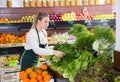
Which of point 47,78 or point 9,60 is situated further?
point 9,60

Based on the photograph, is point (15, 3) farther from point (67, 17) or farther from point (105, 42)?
point (105, 42)

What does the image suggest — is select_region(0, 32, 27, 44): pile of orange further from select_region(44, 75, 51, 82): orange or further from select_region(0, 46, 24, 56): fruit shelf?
select_region(44, 75, 51, 82): orange

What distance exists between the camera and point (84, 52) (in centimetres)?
263

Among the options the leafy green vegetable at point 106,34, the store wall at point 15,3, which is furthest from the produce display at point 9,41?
the leafy green vegetable at point 106,34

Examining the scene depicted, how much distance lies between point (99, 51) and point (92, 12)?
6073 millimetres

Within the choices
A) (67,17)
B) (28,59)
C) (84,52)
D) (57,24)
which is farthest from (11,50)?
(84,52)

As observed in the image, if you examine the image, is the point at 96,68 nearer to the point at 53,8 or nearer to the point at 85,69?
the point at 85,69

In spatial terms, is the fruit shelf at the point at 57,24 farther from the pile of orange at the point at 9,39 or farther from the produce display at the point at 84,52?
the produce display at the point at 84,52

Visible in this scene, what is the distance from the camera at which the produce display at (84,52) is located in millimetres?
2486

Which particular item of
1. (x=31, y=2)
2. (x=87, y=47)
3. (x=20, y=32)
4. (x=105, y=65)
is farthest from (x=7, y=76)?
(x=105, y=65)

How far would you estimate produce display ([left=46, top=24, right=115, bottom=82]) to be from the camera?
2486 millimetres

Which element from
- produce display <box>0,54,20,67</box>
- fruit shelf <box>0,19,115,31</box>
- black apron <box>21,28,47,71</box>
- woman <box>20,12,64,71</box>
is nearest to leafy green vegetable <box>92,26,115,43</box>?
woman <box>20,12,64,71</box>

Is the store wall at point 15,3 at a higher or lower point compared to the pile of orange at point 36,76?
higher

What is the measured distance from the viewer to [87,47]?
9.18 feet
